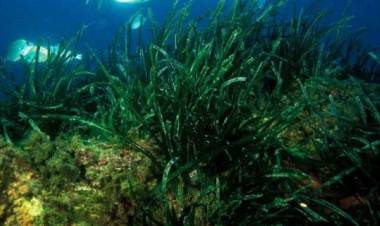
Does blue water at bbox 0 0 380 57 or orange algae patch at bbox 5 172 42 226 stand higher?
blue water at bbox 0 0 380 57

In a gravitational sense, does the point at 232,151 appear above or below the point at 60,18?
below

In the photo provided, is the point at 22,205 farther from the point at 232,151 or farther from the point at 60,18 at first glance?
the point at 60,18

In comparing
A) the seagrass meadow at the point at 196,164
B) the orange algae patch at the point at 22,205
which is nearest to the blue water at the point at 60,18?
the seagrass meadow at the point at 196,164

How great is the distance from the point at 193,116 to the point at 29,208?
127 cm

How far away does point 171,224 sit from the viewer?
2.54m

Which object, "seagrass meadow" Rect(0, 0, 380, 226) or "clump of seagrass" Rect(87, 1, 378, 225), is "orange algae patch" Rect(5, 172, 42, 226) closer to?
"seagrass meadow" Rect(0, 0, 380, 226)

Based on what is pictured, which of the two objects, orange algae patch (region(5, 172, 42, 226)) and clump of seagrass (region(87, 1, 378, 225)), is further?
clump of seagrass (region(87, 1, 378, 225))

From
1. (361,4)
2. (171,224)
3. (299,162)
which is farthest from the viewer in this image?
(361,4)

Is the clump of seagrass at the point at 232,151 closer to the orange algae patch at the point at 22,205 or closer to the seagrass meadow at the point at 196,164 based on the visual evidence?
the seagrass meadow at the point at 196,164

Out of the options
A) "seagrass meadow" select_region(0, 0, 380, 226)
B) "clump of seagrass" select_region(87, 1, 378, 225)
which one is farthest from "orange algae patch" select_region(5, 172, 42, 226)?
"clump of seagrass" select_region(87, 1, 378, 225)

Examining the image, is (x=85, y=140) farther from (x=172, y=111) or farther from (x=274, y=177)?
(x=274, y=177)

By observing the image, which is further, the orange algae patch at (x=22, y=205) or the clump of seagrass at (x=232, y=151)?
the clump of seagrass at (x=232, y=151)

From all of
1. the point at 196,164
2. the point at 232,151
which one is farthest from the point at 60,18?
the point at 196,164

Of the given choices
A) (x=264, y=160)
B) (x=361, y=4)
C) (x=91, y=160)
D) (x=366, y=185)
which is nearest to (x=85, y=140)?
(x=91, y=160)
